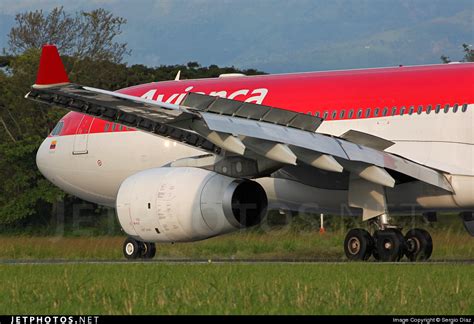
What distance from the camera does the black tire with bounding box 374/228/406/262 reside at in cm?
2062

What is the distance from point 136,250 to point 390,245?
633 centimetres

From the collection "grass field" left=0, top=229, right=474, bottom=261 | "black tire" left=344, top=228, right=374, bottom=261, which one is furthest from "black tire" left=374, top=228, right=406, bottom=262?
"grass field" left=0, top=229, right=474, bottom=261

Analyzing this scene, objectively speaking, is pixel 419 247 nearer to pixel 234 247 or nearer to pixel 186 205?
pixel 186 205

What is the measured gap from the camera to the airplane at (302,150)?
57.7ft

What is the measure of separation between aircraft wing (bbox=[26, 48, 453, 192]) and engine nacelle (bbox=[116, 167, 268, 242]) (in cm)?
75

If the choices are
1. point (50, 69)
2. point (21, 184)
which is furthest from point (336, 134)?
point (21, 184)

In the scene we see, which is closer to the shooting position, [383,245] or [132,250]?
[383,245]

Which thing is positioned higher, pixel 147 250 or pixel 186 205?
pixel 186 205

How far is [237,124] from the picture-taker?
17125mm

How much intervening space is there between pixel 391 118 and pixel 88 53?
45622 mm

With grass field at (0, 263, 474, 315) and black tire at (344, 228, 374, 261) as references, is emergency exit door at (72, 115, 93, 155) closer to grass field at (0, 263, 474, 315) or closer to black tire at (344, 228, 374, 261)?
black tire at (344, 228, 374, 261)

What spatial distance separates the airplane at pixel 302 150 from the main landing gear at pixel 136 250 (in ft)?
0.13

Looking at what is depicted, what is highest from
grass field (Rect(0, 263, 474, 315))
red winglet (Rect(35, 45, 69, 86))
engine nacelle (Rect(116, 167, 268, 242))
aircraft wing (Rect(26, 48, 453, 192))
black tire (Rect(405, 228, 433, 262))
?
red winglet (Rect(35, 45, 69, 86))

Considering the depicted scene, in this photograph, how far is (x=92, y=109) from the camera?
18547 mm
